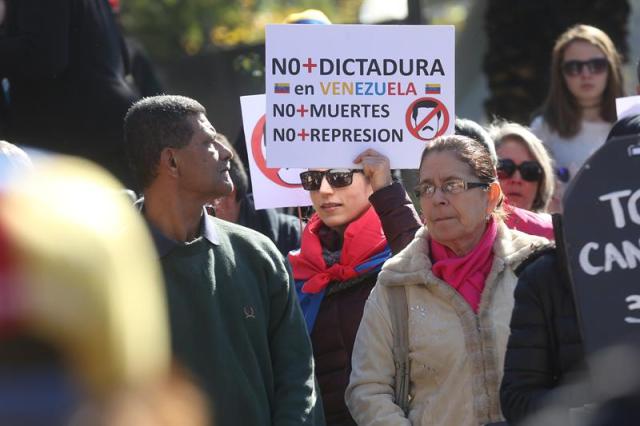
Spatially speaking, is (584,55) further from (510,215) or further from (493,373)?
(493,373)

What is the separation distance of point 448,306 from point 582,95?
3.39 metres

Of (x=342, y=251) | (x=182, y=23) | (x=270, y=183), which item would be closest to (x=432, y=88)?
(x=342, y=251)

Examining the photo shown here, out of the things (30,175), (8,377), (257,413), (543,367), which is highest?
(30,175)

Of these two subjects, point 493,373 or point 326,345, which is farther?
point 326,345

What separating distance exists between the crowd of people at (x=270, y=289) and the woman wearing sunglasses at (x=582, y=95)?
0.79 metres

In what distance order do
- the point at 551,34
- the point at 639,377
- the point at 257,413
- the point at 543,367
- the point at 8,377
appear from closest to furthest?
the point at 8,377 → the point at 639,377 → the point at 543,367 → the point at 257,413 → the point at 551,34

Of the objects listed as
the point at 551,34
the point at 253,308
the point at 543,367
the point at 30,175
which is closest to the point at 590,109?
the point at 551,34

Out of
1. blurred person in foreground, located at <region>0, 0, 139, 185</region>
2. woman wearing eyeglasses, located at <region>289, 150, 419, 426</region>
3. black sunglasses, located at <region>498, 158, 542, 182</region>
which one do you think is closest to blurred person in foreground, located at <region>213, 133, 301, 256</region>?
blurred person in foreground, located at <region>0, 0, 139, 185</region>

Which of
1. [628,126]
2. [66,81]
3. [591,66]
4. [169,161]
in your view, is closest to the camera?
[628,126]

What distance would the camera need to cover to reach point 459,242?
519cm

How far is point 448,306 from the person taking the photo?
16.4ft

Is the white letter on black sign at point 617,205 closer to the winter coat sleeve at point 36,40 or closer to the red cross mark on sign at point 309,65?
the red cross mark on sign at point 309,65

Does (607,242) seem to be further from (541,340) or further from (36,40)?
(36,40)

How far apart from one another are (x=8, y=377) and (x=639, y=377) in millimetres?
1310
